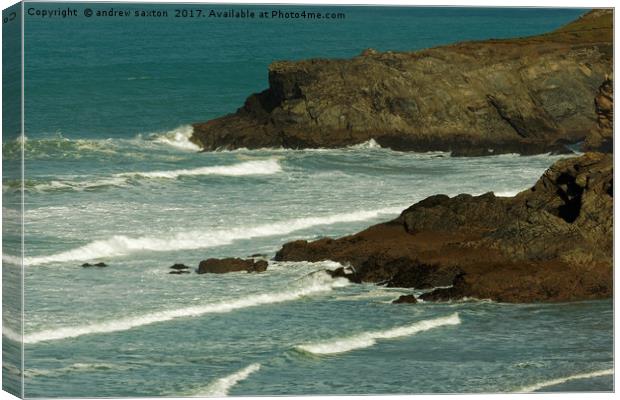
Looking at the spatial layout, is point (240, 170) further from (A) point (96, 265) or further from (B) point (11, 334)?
→ (B) point (11, 334)

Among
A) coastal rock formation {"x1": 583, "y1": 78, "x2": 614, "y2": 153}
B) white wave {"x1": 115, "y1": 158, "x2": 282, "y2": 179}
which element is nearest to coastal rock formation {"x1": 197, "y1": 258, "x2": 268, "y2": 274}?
white wave {"x1": 115, "y1": 158, "x2": 282, "y2": 179}

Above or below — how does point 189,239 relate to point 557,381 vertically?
above

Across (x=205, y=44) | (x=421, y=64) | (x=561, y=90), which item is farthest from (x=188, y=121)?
(x=561, y=90)

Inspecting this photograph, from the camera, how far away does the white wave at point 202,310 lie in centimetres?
2261

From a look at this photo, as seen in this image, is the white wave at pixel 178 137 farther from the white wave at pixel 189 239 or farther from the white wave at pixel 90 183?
the white wave at pixel 189 239

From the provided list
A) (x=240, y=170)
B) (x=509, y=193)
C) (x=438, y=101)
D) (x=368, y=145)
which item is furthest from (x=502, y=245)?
(x=240, y=170)

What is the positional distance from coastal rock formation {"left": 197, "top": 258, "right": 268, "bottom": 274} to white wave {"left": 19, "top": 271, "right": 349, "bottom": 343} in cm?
46

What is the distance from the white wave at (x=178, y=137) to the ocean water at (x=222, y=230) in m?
0.03

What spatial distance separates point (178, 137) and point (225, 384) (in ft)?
16.4

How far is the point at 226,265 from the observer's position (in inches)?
969

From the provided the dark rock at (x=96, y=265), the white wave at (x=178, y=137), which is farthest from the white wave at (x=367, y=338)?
the white wave at (x=178, y=137)

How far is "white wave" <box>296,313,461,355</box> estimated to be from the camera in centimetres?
2319

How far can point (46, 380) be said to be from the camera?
72.5ft

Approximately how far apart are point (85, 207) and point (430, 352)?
484 cm
